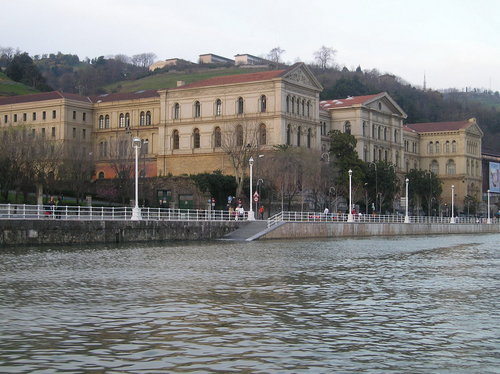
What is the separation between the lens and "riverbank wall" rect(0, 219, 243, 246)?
40625 millimetres

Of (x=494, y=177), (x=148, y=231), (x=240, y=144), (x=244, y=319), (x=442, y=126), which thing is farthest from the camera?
(x=494, y=177)

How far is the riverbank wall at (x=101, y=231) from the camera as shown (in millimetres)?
40625

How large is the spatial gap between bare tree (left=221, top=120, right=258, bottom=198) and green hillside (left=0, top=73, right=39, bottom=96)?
62.4 m

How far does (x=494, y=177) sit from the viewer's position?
16600 cm

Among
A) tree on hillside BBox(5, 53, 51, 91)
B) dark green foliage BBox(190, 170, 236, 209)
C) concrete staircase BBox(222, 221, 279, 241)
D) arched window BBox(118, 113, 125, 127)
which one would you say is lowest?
concrete staircase BBox(222, 221, 279, 241)

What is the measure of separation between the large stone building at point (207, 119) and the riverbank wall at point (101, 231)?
32451 millimetres

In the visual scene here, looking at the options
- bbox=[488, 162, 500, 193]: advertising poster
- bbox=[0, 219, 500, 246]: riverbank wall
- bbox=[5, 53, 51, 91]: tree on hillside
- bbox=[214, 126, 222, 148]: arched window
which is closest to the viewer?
bbox=[0, 219, 500, 246]: riverbank wall

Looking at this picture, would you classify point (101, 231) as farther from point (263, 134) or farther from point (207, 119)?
point (207, 119)

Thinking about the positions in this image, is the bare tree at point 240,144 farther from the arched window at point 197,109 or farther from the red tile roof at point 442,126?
the red tile roof at point 442,126

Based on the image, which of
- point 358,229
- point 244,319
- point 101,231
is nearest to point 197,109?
point 358,229

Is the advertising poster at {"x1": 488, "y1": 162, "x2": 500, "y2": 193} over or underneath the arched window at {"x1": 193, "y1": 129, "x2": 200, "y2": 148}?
underneath

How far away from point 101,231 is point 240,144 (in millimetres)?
46889

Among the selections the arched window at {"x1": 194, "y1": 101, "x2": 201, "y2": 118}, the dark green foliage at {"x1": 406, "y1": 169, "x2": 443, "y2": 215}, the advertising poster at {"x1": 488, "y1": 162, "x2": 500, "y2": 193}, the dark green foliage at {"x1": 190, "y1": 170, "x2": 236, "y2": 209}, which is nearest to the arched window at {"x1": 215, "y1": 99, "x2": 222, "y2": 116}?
the arched window at {"x1": 194, "y1": 101, "x2": 201, "y2": 118}

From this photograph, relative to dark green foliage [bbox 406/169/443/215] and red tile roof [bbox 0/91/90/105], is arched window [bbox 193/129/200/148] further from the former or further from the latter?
dark green foliage [bbox 406/169/443/215]
